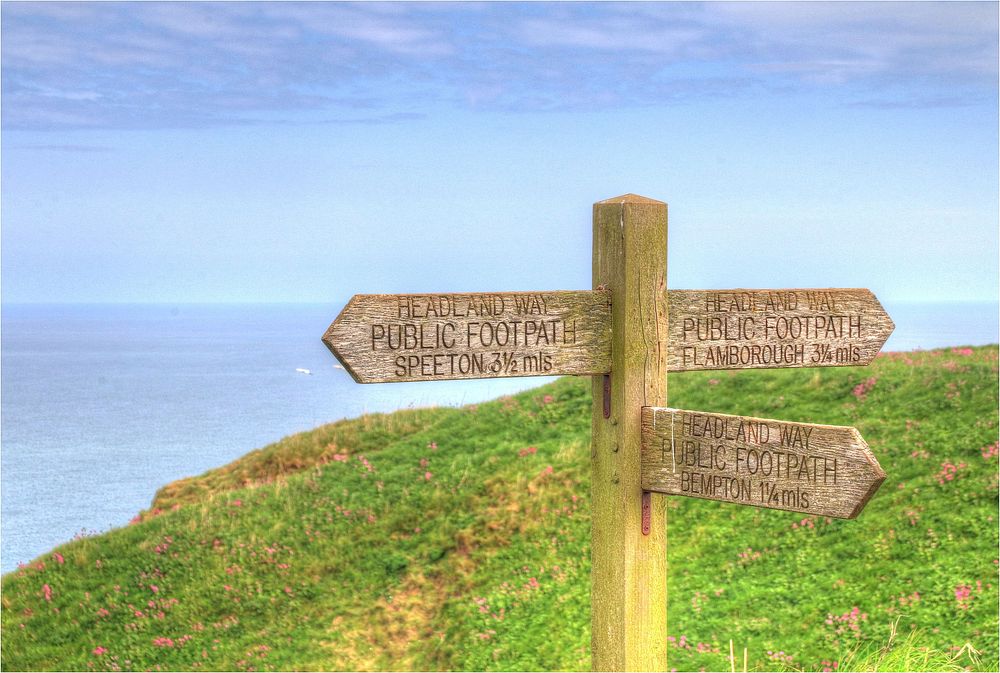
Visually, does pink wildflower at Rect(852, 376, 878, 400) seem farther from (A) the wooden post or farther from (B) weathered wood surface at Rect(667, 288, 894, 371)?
(A) the wooden post

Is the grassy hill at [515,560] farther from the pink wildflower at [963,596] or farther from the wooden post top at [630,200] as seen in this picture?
the wooden post top at [630,200]

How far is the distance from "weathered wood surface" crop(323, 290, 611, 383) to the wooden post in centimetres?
14

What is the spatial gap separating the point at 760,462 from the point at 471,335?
1594 mm

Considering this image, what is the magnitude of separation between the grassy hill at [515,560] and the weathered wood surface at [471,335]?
19.7ft

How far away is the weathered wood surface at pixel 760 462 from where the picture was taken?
164 inches

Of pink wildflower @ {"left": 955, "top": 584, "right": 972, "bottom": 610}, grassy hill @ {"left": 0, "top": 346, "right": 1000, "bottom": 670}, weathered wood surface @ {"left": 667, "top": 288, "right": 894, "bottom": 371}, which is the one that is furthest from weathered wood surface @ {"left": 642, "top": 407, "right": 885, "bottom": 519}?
pink wildflower @ {"left": 955, "top": 584, "right": 972, "bottom": 610}

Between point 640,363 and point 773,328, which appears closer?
point 640,363

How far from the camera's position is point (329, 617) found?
14102mm

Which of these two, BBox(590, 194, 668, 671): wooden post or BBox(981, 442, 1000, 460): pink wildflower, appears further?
BBox(981, 442, 1000, 460): pink wildflower

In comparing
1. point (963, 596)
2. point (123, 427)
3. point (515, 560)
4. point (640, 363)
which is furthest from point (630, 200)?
point (123, 427)

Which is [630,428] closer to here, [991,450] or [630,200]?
[630,200]

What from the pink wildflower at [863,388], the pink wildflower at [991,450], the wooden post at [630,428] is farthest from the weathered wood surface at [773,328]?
the pink wildflower at [863,388]

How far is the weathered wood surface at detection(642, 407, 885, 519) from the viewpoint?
4.16 meters

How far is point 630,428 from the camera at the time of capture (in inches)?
183
